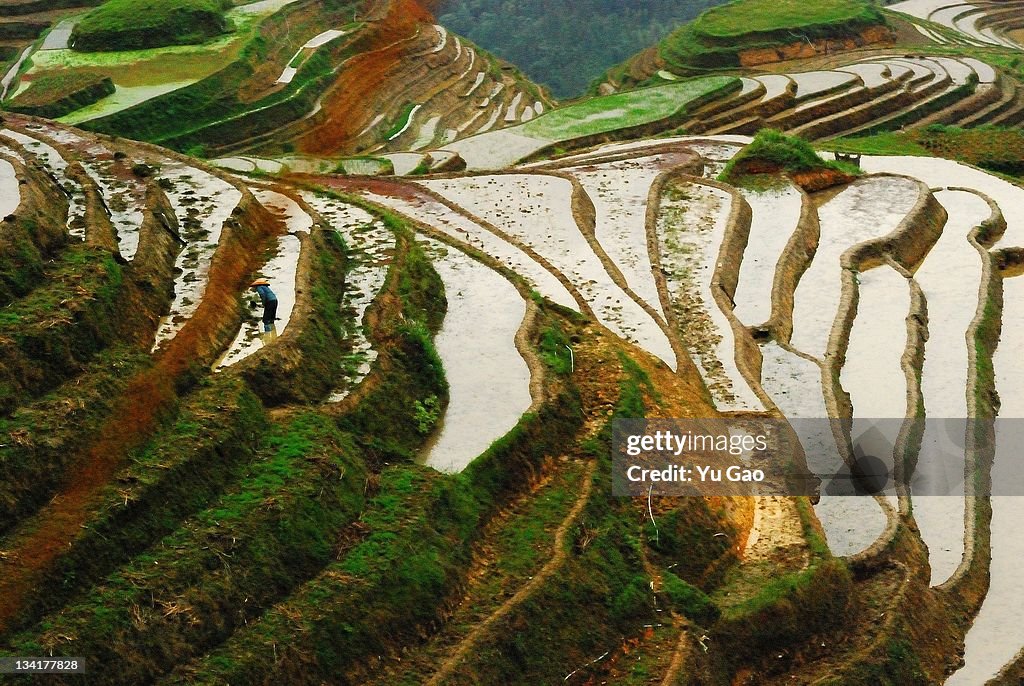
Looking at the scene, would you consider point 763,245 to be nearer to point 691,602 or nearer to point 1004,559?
point 1004,559

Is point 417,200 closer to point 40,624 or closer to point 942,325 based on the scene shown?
point 942,325

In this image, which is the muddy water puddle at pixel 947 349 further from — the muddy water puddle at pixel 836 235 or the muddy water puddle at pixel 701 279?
the muddy water puddle at pixel 701 279

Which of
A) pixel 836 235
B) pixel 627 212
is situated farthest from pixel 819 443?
pixel 836 235

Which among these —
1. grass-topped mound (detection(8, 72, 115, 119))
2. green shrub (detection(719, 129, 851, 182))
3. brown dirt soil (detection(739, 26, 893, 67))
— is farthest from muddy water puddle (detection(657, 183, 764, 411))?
brown dirt soil (detection(739, 26, 893, 67))

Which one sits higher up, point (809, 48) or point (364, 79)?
point (364, 79)

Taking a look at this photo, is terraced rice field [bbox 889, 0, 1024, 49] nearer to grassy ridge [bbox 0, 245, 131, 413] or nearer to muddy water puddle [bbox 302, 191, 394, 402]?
muddy water puddle [bbox 302, 191, 394, 402]

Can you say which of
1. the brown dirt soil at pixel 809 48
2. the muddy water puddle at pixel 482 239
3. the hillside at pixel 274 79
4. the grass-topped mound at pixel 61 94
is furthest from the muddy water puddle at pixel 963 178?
the grass-topped mound at pixel 61 94
